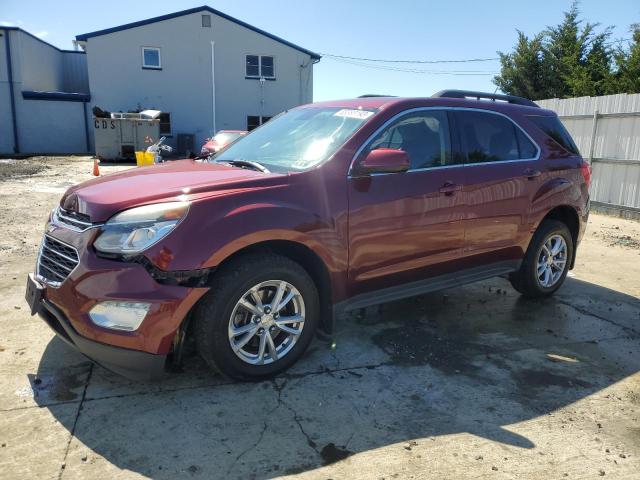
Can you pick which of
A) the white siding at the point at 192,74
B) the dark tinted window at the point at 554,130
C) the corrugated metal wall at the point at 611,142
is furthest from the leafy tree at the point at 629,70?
the dark tinted window at the point at 554,130

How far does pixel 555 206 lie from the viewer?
4.98m

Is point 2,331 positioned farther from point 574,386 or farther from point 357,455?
point 574,386

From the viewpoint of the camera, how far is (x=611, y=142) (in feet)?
34.1

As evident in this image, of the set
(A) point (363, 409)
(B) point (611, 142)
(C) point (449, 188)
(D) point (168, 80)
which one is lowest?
(A) point (363, 409)

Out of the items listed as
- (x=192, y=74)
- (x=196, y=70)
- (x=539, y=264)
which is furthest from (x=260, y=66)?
(x=539, y=264)

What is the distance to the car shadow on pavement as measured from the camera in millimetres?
2679

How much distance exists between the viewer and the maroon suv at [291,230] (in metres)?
2.88

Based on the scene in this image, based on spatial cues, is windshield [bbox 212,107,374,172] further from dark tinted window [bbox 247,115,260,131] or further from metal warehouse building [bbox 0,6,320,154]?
dark tinted window [bbox 247,115,260,131]

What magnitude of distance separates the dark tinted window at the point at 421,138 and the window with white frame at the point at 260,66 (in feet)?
81.5

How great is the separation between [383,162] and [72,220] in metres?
2.03

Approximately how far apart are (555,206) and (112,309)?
4121 millimetres

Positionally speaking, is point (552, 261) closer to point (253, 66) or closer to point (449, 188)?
point (449, 188)

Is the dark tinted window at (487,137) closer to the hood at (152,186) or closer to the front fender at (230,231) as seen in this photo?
the front fender at (230,231)

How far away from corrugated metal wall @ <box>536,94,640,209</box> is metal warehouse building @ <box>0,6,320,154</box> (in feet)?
62.9
